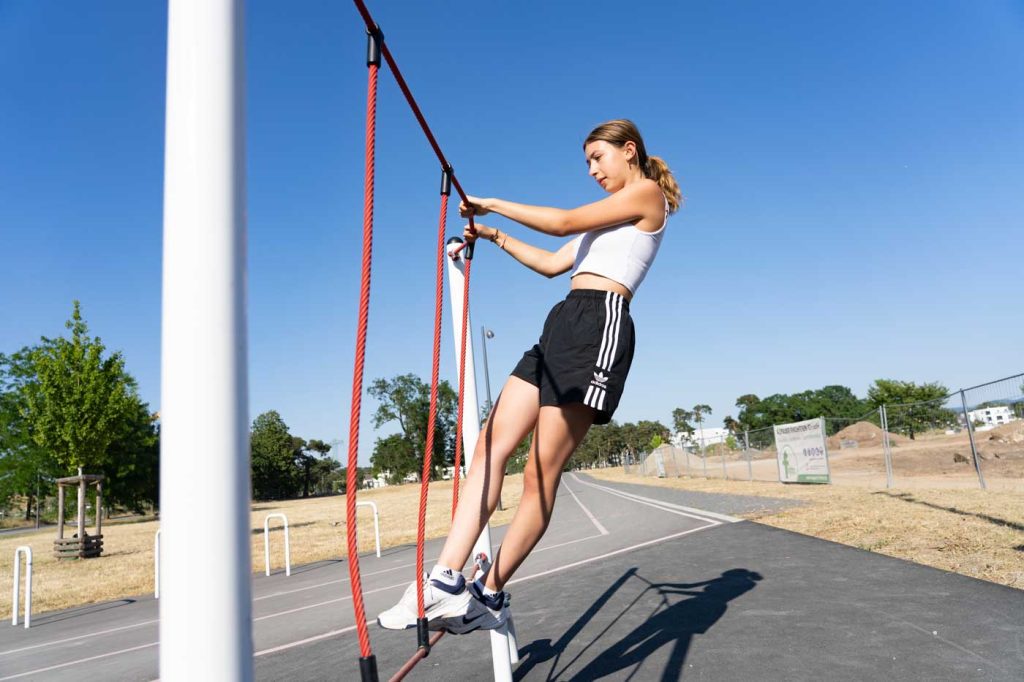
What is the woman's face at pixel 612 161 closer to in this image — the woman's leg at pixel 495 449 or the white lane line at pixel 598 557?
the woman's leg at pixel 495 449

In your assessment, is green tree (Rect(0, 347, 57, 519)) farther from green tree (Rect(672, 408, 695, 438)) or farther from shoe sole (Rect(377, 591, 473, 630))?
green tree (Rect(672, 408, 695, 438))

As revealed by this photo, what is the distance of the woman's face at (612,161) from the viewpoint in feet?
8.22

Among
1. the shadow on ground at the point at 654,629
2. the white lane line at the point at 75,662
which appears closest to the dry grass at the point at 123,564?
the white lane line at the point at 75,662

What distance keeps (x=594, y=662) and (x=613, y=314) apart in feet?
6.06

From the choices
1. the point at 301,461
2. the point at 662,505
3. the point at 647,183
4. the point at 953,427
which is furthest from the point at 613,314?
the point at 301,461

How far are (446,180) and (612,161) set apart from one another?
0.74m

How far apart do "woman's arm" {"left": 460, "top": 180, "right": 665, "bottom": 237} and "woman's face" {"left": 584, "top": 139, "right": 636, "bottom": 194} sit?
236mm

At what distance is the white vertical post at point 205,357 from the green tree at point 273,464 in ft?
238

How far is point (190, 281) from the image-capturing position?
806 mm

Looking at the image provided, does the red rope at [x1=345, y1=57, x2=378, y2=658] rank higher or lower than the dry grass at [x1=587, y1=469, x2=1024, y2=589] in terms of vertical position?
higher

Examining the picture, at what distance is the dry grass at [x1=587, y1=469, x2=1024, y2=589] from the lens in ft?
14.0

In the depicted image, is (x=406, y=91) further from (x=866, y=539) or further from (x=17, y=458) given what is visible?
(x=17, y=458)

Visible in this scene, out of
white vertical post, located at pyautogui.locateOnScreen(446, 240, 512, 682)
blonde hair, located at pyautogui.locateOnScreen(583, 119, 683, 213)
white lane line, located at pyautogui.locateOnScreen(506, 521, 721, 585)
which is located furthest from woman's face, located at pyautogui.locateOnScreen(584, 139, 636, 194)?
white lane line, located at pyautogui.locateOnScreen(506, 521, 721, 585)

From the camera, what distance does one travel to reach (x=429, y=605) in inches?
77.7
